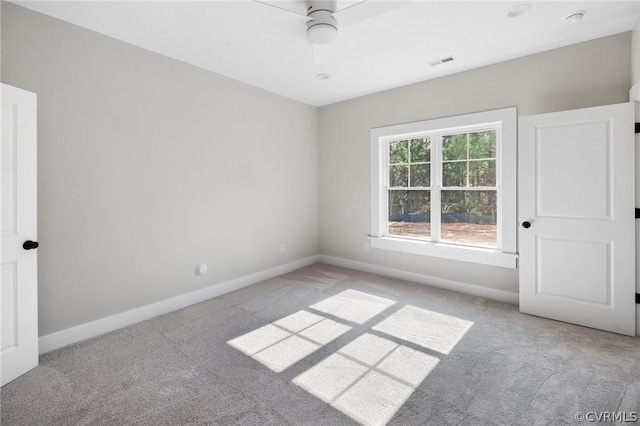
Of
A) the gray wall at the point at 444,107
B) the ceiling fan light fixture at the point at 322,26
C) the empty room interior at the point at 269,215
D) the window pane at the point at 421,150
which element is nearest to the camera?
the empty room interior at the point at 269,215

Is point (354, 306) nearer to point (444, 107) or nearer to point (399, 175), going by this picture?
point (399, 175)

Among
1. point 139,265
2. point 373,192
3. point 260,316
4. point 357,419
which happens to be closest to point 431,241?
point 373,192

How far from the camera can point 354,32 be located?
2.73 m

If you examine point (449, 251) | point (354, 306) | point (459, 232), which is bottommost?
point (354, 306)

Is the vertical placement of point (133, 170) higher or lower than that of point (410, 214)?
higher

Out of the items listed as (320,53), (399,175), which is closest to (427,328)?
(399,175)

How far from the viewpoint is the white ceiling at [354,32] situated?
94.3 inches

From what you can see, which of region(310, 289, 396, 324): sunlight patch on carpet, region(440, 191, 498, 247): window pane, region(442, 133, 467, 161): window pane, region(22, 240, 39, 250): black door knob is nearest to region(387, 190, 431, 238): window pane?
region(440, 191, 498, 247): window pane

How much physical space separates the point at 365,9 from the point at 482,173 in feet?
8.23

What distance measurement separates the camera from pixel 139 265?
3.07 metres

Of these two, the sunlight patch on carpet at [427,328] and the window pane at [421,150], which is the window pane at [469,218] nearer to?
the window pane at [421,150]

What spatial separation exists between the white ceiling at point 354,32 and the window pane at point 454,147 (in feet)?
2.59

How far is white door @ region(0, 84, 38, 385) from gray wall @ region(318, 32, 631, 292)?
363 cm

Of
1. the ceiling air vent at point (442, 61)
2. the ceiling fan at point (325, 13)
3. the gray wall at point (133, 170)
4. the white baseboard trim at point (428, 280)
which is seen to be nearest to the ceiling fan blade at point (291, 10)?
the ceiling fan at point (325, 13)
